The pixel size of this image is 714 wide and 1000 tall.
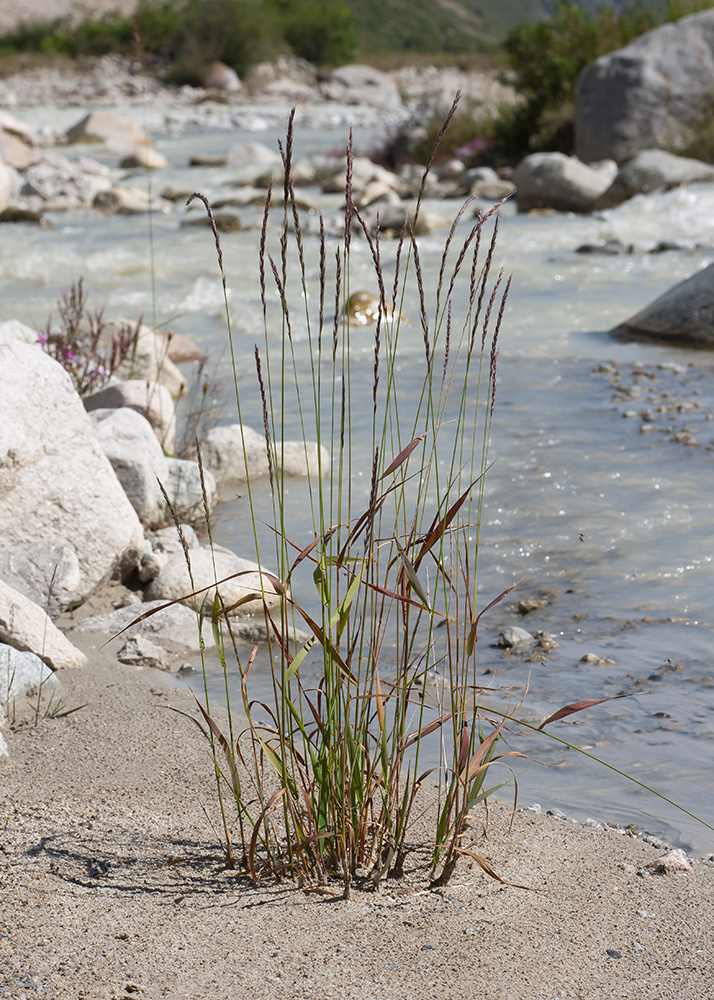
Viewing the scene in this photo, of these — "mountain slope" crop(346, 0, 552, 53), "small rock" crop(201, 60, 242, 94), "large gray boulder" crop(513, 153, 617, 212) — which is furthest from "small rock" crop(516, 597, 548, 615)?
"mountain slope" crop(346, 0, 552, 53)

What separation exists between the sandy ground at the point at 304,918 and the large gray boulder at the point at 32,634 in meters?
0.70

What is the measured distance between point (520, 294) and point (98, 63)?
41.2 metres

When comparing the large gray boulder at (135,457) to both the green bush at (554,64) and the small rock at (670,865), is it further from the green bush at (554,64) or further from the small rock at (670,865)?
the green bush at (554,64)

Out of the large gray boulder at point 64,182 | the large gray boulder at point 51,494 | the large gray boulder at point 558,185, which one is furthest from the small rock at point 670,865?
the large gray boulder at point 64,182

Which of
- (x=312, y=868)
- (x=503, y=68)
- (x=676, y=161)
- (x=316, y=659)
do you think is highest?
(x=503, y=68)

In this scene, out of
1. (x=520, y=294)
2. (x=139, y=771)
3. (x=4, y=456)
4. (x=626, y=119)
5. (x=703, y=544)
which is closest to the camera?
(x=139, y=771)

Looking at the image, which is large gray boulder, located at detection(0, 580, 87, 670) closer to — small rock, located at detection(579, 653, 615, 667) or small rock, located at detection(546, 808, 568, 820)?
small rock, located at detection(546, 808, 568, 820)

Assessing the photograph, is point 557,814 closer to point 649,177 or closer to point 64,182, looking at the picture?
point 649,177

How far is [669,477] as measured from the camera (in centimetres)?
540

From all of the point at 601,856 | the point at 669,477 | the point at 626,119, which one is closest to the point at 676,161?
the point at 626,119

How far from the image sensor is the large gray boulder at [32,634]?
10.3 feet

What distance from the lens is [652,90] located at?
16.7m

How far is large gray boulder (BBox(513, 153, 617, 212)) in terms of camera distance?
14789 mm

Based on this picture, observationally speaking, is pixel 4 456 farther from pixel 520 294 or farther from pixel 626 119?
pixel 626 119
